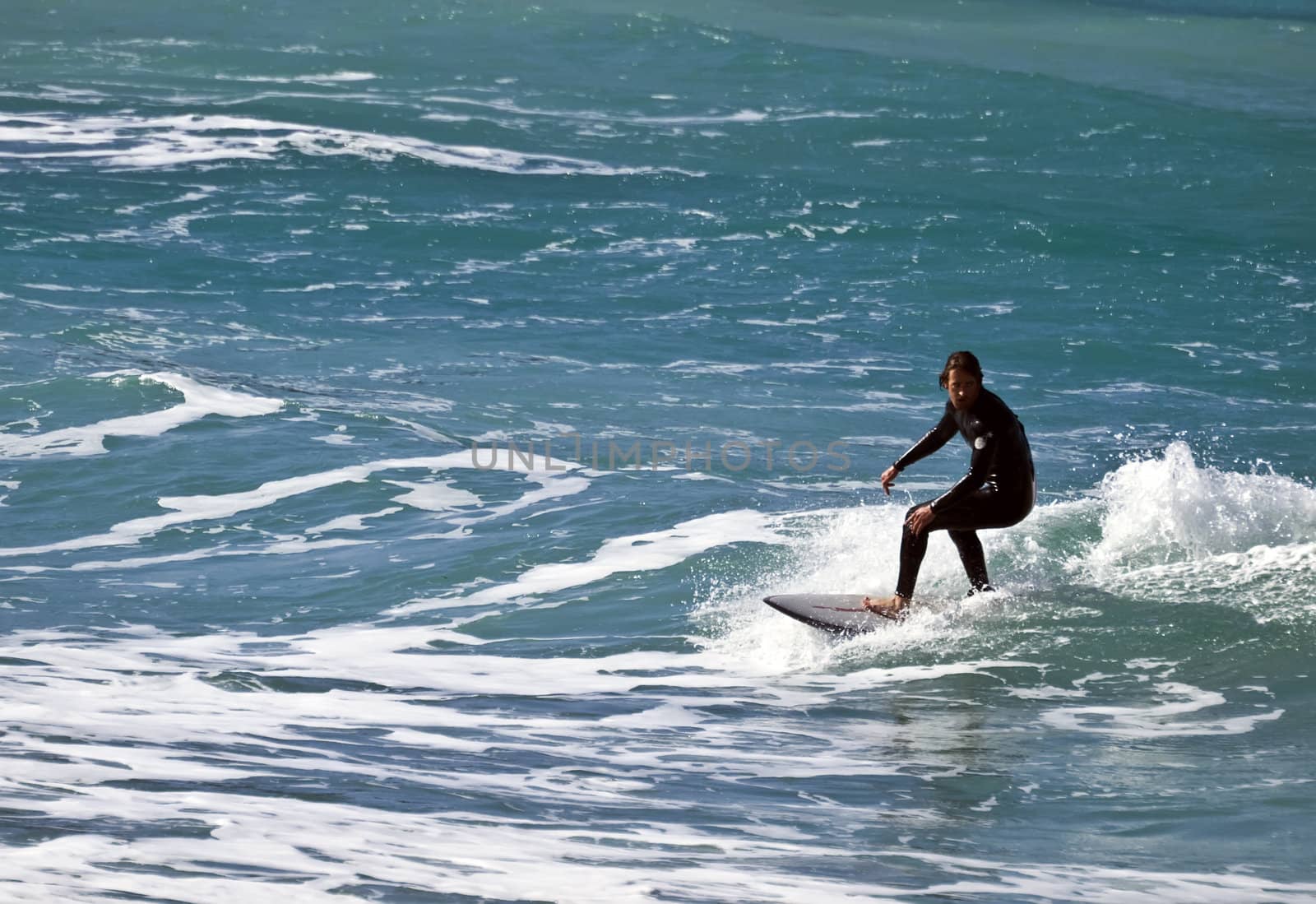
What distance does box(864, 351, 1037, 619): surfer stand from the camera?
28.3ft

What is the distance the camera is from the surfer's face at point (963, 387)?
8.56m

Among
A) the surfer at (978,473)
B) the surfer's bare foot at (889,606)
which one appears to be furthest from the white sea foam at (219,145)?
the surfer at (978,473)

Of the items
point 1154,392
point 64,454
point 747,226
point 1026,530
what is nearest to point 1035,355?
point 1154,392

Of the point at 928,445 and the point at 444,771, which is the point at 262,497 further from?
the point at 444,771

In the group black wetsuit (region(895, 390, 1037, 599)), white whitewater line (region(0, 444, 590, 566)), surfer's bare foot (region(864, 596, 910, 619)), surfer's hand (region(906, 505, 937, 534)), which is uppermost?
black wetsuit (region(895, 390, 1037, 599))

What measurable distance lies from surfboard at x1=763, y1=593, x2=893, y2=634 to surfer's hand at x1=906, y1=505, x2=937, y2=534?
628 mm

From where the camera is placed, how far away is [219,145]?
91.4 ft

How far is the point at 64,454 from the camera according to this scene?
1350 cm

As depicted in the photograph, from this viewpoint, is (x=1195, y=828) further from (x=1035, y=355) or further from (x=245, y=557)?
(x=1035, y=355)

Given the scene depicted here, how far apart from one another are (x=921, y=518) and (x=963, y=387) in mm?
745

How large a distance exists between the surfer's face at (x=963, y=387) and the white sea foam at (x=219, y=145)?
18.6m

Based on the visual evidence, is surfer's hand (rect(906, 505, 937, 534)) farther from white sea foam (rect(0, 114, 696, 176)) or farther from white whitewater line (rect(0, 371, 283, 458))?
white sea foam (rect(0, 114, 696, 176))

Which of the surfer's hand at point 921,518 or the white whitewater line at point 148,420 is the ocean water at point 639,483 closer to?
the white whitewater line at point 148,420

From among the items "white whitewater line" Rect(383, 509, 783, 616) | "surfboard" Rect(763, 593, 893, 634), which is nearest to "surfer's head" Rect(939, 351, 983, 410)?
"surfboard" Rect(763, 593, 893, 634)
